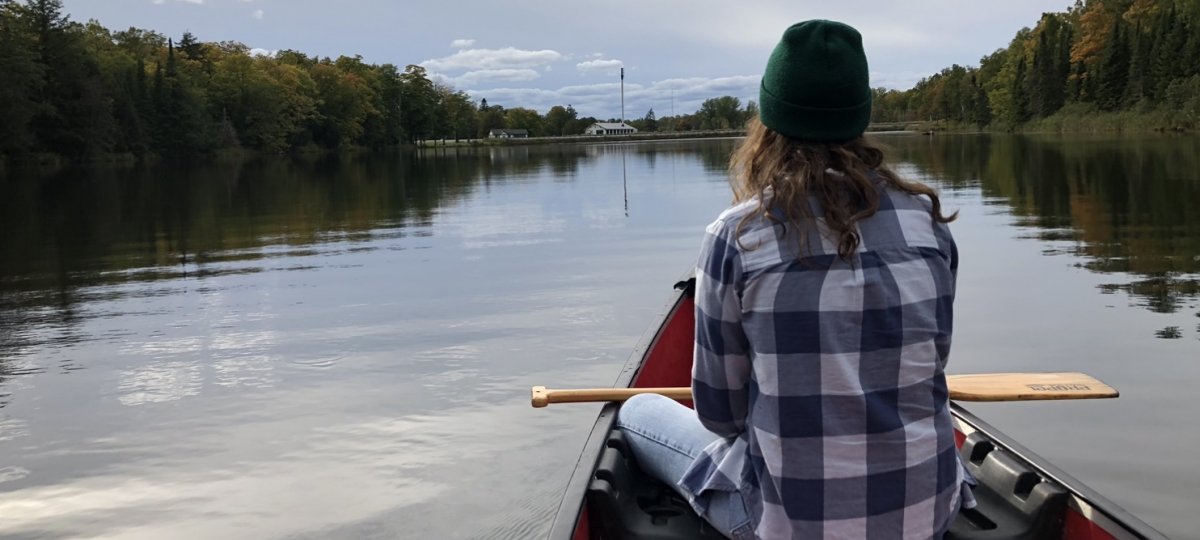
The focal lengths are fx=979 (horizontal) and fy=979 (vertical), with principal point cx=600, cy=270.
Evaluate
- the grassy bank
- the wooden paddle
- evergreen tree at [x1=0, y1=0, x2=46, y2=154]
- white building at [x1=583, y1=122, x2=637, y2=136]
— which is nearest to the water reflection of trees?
the wooden paddle

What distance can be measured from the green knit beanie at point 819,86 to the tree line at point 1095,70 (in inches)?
2322

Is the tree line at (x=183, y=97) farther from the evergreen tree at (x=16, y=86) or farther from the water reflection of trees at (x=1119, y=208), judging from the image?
the water reflection of trees at (x=1119, y=208)

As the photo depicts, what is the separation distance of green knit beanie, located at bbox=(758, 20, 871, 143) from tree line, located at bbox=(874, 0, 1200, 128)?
5897 cm

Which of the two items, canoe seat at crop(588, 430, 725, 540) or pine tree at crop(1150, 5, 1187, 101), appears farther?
pine tree at crop(1150, 5, 1187, 101)

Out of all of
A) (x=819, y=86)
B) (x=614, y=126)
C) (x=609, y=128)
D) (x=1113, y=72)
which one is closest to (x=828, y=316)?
(x=819, y=86)

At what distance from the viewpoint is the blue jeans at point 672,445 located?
2303mm

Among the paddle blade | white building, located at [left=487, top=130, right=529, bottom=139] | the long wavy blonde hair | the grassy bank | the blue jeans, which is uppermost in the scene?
white building, located at [left=487, top=130, right=529, bottom=139]

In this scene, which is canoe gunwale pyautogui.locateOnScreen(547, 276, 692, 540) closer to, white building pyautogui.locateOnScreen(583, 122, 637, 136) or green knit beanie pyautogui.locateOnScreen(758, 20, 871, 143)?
green knit beanie pyautogui.locateOnScreen(758, 20, 871, 143)

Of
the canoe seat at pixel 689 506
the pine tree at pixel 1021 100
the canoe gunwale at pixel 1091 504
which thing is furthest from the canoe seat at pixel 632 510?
the pine tree at pixel 1021 100

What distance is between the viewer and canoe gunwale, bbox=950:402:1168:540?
238 centimetres

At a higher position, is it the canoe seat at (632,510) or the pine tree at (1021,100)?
the pine tree at (1021,100)

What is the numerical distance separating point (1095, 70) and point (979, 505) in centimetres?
7635

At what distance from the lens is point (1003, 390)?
11.7 ft

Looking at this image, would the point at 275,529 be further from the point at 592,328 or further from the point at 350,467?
the point at 592,328
